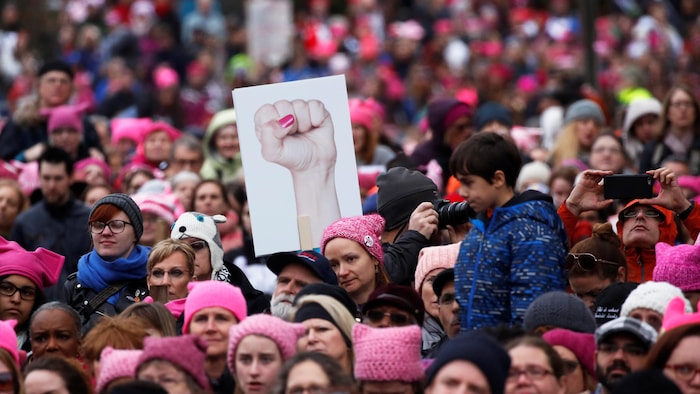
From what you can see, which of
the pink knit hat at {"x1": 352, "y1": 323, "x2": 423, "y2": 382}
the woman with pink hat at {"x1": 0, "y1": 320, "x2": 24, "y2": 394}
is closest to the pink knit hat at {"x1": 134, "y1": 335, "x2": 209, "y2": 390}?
the woman with pink hat at {"x1": 0, "y1": 320, "x2": 24, "y2": 394}

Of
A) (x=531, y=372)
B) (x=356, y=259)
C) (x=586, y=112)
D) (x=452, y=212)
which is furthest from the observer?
(x=586, y=112)

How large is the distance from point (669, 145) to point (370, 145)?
249cm

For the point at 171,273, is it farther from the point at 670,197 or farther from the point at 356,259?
the point at 670,197

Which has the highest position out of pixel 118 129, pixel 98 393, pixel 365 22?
pixel 365 22

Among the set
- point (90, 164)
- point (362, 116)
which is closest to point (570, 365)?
point (362, 116)

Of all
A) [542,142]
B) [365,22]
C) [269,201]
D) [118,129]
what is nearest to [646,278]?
[269,201]

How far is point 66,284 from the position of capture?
1039 centimetres

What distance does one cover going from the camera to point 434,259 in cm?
935

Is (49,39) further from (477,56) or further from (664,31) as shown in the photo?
(664,31)

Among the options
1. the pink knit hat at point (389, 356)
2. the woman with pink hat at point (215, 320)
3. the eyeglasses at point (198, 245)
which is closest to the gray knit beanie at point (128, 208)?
the eyeglasses at point (198, 245)

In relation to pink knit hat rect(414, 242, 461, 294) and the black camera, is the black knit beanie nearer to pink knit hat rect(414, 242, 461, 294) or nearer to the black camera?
the black camera

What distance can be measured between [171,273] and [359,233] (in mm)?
1147

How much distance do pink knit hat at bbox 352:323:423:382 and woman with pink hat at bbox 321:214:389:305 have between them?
131 centimetres

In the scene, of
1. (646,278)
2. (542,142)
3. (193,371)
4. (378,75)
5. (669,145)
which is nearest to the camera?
(193,371)
